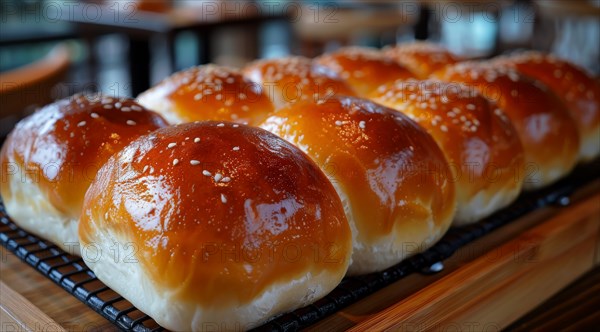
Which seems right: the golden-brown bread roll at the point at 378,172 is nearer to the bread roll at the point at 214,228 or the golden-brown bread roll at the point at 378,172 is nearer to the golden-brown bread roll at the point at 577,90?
the bread roll at the point at 214,228

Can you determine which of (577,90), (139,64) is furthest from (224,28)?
(577,90)

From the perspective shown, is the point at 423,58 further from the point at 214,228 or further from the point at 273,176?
the point at 214,228

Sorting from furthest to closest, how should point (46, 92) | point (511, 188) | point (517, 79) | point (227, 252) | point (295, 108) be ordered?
point (46, 92) → point (517, 79) → point (511, 188) → point (295, 108) → point (227, 252)

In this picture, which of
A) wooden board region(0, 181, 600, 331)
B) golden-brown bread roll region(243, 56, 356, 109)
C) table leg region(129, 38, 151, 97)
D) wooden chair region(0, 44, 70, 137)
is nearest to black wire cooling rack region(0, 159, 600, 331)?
wooden board region(0, 181, 600, 331)

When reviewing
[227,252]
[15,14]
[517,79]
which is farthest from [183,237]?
[15,14]

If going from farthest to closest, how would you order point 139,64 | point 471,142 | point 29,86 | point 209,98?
point 139,64 → point 29,86 → point 209,98 → point 471,142

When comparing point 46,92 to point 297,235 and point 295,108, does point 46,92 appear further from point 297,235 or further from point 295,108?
point 297,235

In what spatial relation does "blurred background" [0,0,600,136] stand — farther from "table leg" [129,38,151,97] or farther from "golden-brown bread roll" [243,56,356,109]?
"golden-brown bread roll" [243,56,356,109]
